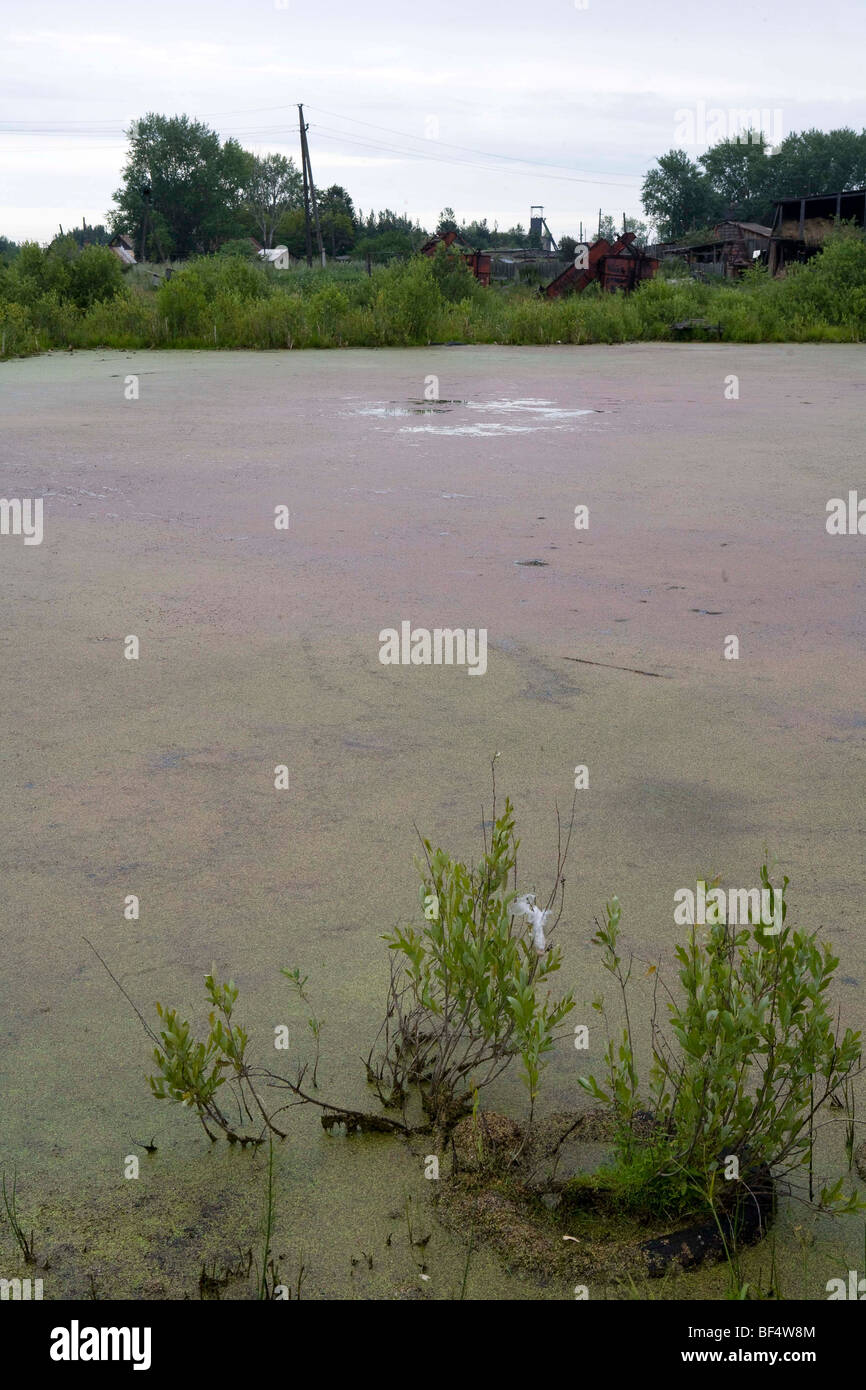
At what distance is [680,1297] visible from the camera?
1177 millimetres

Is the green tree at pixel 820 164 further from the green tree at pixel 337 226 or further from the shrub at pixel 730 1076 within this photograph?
the shrub at pixel 730 1076

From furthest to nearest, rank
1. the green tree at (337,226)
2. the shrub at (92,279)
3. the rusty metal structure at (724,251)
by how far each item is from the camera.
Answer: the green tree at (337,226) < the rusty metal structure at (724,251) < the shrub at (92,279)

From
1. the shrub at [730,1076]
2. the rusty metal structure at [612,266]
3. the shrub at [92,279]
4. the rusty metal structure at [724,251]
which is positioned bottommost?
the shrub at [730,1076]

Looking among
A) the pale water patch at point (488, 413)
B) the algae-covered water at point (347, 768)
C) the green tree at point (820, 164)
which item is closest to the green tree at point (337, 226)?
the green tree at point (820, 164)

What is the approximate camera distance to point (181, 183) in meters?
48.5

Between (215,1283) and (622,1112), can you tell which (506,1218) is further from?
(215,1283)

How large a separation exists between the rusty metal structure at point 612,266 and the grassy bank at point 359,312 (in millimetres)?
6533

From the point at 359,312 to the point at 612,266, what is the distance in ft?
35.2

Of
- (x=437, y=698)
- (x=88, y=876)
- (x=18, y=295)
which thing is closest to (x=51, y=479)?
(x=437, y=698)

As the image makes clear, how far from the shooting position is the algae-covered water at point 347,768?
4.34ft

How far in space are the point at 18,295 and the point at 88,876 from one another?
44.6 feet

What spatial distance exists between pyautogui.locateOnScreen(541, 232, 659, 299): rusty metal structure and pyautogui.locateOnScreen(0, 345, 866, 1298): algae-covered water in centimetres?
1755

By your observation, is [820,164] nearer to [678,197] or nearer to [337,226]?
[678,197]

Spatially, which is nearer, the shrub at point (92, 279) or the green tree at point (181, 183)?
the shrub at point (92, 279)
